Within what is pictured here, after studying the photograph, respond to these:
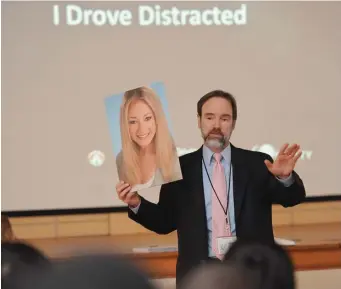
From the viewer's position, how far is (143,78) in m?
3.08

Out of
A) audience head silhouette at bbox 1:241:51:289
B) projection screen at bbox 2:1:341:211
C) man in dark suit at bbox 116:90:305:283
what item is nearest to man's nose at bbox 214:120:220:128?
man in dark suit at bbox 116:90:305:283

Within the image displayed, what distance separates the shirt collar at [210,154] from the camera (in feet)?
6.80

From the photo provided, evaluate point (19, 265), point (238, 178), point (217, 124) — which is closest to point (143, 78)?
point (217, 124)

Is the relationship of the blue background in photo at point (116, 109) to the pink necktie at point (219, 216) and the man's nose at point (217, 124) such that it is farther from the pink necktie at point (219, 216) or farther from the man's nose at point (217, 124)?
the pink necktie at point (219, 216)

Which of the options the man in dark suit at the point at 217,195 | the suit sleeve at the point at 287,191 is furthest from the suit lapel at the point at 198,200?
the suit sleeve at the point at 287,191

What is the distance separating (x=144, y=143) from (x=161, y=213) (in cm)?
23

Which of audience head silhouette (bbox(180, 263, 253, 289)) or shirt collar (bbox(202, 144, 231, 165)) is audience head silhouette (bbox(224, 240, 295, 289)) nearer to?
audience head silhouette (bbox(180, 263, 253, 289))

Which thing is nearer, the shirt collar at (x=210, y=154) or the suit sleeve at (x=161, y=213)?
the suit sleeve at (x=161, y=213)

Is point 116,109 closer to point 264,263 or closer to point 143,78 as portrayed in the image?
point 143,78

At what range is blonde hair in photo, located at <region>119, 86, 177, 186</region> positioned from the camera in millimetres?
1985

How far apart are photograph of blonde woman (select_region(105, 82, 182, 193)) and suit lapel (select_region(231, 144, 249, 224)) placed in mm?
189

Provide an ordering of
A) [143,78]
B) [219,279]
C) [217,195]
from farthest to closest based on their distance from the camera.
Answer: [143,78]
[217,195]
[219,279]

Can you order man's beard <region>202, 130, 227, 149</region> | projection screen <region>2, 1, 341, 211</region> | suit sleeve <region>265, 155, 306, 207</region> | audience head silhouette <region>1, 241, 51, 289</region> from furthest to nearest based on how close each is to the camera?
projection screen <region>2, 1, 341, 211</region>
man's beard <region>202, 130, 227, 149</region>
suit sleeve <region>265, 155, 306, 207</region>
audience head silhouette <region>1, 241, 51, 289</region>

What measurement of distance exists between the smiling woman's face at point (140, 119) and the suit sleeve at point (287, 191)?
41 cm
